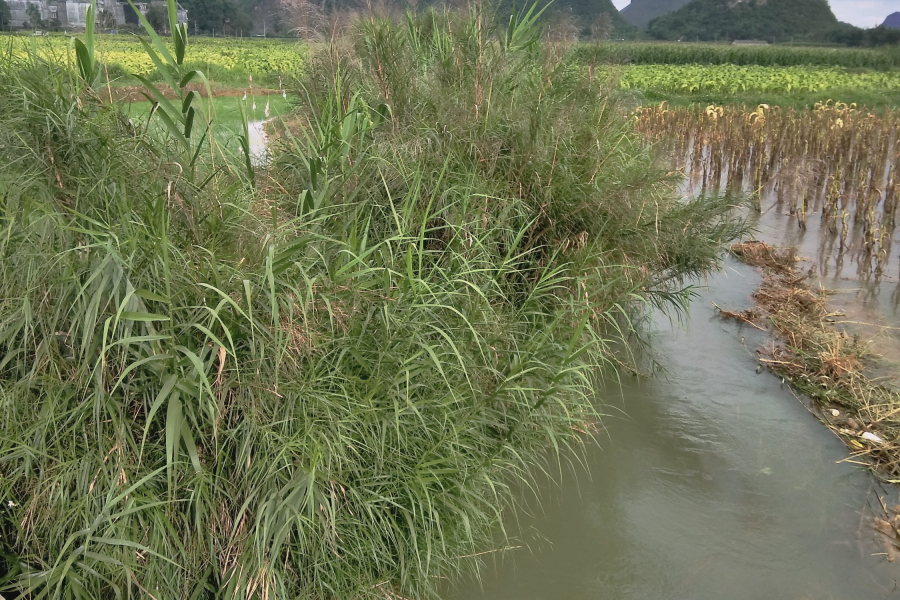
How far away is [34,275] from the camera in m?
2.21

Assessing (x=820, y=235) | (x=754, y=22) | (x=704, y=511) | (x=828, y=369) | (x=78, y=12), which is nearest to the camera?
(x=78, y=12)

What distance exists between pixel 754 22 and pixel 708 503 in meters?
62.1

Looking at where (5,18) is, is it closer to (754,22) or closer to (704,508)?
(704,508)

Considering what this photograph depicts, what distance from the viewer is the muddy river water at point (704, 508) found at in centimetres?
291

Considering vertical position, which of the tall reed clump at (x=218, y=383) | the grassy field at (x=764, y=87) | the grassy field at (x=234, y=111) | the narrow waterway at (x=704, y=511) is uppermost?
the grassy field at (x=764, y=87)

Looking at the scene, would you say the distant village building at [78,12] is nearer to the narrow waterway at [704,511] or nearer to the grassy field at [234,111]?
the grassy field at [234,111]

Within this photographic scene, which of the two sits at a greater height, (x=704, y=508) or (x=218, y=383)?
(x=218, y=383)

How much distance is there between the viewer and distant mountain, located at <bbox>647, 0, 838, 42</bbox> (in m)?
54.4

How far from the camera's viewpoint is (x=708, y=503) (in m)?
3.45

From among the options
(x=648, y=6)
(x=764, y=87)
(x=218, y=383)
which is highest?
(x=648, y=6)

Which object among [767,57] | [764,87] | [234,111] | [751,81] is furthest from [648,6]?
[234,111]

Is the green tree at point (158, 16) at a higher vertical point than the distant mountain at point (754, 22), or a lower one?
lower

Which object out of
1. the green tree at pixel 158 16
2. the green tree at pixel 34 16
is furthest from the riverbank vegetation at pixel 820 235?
the green tree at pixel 34 16

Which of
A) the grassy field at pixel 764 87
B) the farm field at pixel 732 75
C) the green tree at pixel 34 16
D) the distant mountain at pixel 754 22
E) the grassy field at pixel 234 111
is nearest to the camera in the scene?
the grassy field at pixel 234 111
